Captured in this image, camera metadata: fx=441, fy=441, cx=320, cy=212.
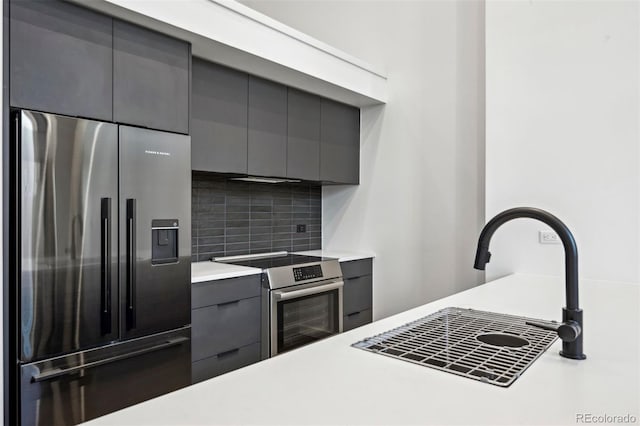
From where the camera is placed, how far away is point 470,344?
1.19 meters

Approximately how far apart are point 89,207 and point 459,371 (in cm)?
162

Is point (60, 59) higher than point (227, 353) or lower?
higher

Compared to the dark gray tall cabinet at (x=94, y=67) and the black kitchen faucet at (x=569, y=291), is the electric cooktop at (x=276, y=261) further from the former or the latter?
the black kitchen faucet at (x=569, y=291)

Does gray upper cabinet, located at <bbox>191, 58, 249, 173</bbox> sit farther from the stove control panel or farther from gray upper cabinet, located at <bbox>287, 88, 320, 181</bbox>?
the stove control panel

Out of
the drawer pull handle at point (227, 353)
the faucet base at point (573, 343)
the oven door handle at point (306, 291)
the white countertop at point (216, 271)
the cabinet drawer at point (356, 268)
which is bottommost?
the drawer pull handle at point (227, 353)

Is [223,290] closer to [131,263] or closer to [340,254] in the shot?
[131,263]

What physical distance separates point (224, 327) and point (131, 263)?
72 cm

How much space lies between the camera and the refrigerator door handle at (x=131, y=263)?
2.02 metres

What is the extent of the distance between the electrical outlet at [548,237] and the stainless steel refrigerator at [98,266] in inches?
79.6

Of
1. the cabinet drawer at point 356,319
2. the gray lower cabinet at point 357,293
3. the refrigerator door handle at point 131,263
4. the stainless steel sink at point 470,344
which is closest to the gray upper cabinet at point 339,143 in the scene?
the gray lower cabinet at point 357,293

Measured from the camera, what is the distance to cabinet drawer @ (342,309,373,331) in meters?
3.47

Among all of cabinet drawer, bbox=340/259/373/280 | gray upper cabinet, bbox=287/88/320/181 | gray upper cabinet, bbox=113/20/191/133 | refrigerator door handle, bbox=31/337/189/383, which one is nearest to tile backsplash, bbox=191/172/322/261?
Result: gray upper cabinet, bbox=287/88/320/181

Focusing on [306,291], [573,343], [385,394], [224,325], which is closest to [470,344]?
[573,343]

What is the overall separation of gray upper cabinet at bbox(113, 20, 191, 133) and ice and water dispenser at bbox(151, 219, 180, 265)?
0.48 metres
